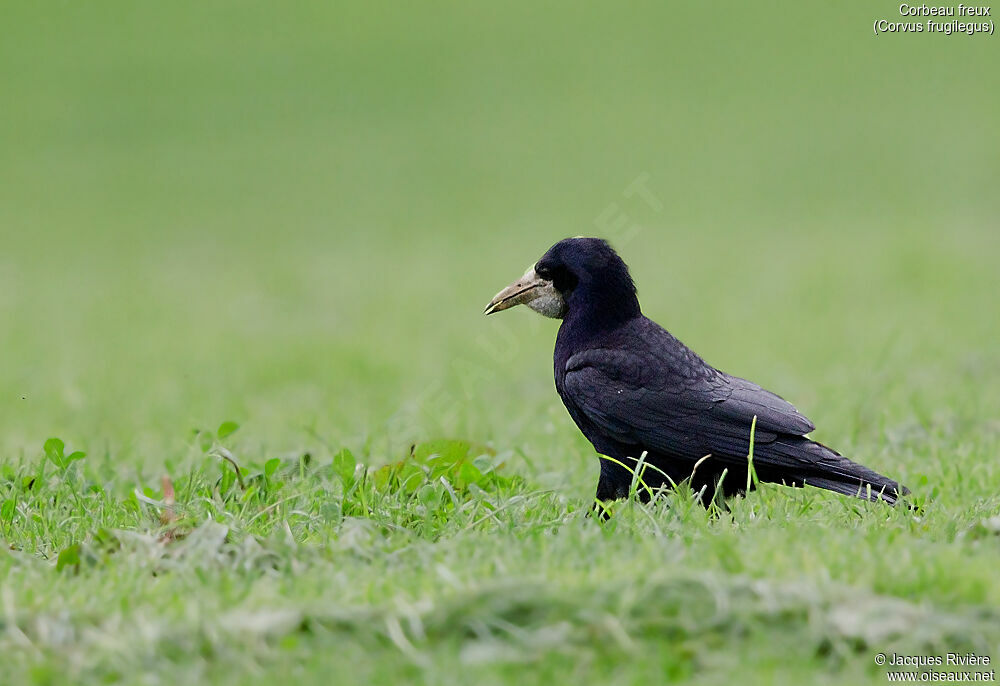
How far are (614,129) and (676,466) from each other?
56.2ft

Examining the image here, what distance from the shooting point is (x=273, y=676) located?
262 centimetres

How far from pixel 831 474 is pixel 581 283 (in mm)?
1177

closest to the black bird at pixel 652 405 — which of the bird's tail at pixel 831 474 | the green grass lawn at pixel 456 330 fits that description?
the bird's tail at pixel 831 474

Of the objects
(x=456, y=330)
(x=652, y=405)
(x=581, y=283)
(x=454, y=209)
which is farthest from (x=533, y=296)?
(x=454, y=209)

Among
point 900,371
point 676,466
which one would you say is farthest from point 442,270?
point 676,466

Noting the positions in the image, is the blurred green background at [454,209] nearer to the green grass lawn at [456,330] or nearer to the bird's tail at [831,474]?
the green grass lawn at [456,330]

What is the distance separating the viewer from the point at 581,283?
187 inches

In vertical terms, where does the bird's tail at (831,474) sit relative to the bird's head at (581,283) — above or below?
below

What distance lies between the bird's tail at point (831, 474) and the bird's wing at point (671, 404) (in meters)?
0.07

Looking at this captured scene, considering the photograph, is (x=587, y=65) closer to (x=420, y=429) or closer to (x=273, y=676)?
(x=420, y=429)

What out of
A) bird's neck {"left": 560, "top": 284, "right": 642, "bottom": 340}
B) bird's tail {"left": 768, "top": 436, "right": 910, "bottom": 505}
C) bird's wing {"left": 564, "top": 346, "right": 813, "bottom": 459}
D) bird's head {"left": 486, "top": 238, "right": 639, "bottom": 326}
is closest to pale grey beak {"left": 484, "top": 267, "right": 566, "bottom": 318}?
bird's head {"left": 486, "top": 238, "right": 639, "bottom": 326}

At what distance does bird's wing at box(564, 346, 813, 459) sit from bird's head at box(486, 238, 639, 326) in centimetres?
21

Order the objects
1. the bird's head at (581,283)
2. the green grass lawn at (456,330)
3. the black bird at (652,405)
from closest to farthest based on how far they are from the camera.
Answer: the green grass lawn at (456,330)
the black bird at (652,405)
the bird's head at (581,283)

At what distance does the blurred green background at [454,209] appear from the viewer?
7.62 m
